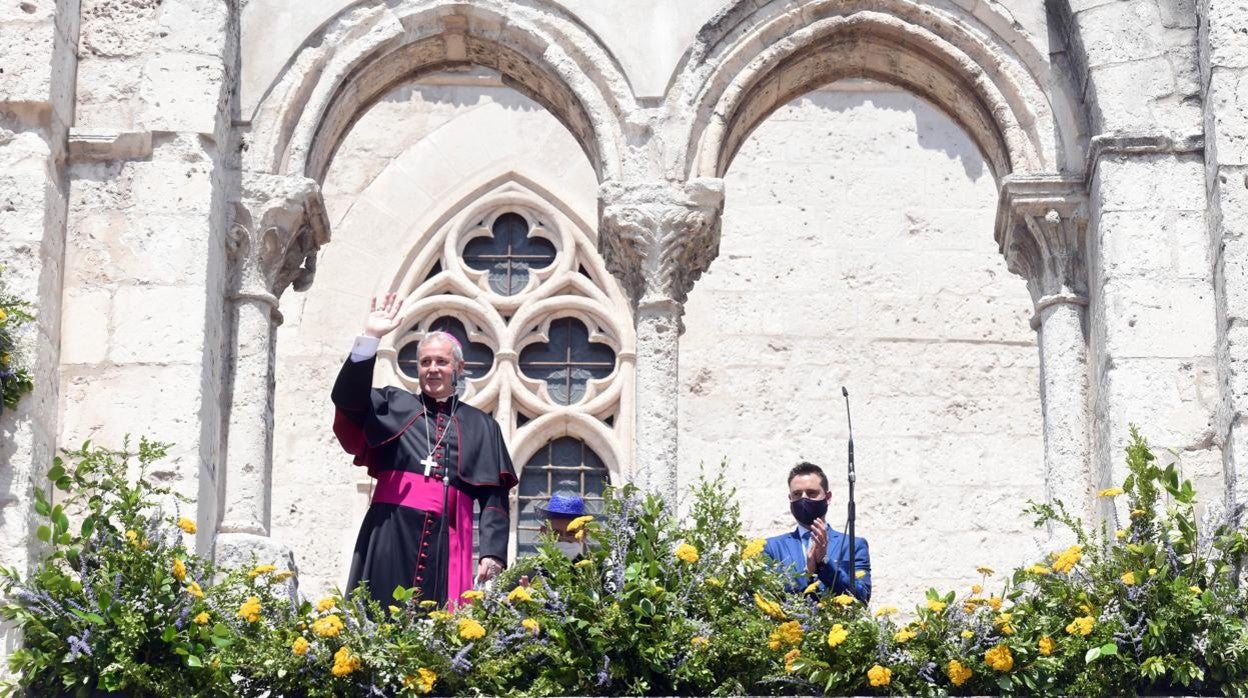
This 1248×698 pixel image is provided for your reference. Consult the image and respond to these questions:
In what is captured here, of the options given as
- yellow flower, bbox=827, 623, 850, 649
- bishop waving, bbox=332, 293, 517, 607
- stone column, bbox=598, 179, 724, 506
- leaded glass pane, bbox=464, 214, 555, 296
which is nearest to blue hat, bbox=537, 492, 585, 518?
bishop waving, bbox=332, 293, 517, 607

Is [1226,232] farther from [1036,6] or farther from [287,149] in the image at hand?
[287,149]

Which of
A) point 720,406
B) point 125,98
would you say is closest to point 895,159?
point 720,406

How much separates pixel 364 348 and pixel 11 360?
121 cm

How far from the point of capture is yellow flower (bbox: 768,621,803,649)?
725 centimetres

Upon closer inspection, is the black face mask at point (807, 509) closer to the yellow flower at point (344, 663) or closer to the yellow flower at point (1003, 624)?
the yellow flower at point (1003, 624)

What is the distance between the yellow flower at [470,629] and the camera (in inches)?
284

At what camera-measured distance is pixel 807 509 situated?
328 inches

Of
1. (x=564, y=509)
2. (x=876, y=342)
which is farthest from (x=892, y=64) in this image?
(x=876, y=342)

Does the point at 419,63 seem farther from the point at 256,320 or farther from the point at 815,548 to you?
the point at 815,548

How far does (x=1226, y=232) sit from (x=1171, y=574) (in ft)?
5.24

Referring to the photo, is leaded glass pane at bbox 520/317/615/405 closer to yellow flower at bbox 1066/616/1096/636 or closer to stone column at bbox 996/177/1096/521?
stone column at bbox 996/177/1096/521

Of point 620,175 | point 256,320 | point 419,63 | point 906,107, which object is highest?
point 906,107

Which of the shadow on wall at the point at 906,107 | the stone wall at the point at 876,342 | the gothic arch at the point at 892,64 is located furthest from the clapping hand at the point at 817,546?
the shadow on wall at the point at 906,107

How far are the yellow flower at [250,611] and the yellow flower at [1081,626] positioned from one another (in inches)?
95.1
